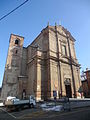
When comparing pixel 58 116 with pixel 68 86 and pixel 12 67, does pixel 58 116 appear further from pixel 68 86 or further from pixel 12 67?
pixel 12 67

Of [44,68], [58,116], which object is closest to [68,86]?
[44,68]

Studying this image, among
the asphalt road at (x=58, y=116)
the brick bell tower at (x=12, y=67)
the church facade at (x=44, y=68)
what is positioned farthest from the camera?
the brick bell tower at (x=12, y=67)

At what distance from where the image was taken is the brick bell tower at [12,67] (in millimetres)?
22987

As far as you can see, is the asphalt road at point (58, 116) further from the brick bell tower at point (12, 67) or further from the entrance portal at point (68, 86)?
the brick bell tower at point (12, 67)

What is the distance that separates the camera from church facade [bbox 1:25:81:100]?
20141 millimetres

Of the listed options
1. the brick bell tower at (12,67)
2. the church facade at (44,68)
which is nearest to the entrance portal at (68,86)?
the church facade at (44,68)

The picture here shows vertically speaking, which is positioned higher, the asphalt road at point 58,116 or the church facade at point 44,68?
the church facade at point 44,68

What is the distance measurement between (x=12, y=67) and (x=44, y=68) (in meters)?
9.60

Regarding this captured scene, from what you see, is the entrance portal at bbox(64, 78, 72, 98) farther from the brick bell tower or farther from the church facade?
the brick bell tower

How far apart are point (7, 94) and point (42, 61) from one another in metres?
11.4

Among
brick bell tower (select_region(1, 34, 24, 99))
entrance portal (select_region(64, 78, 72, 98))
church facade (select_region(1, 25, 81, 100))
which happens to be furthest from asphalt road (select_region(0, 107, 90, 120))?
brick bell tower (select_region(1, 34, 24, 99))

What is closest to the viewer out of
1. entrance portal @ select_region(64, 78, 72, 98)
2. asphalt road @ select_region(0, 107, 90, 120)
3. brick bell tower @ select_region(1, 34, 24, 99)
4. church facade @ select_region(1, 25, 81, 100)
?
asphalt road @ select_region(0, 107, 90, 120)

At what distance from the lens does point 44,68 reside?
853 inches

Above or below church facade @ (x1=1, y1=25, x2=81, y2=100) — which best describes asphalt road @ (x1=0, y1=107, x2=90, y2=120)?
below
